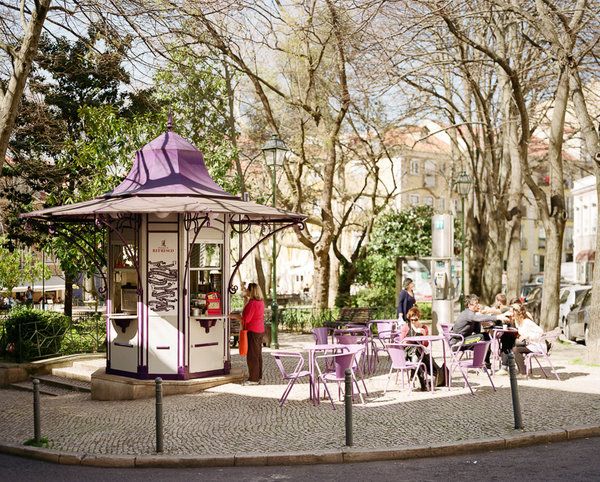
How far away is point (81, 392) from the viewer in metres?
15.3

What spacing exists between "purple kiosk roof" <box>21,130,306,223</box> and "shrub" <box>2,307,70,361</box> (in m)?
2.94

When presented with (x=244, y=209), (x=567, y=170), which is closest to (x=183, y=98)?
(x=244, y=209)

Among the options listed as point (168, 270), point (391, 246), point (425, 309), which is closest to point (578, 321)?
point (425, 309)

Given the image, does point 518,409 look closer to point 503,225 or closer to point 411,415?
point 411,415

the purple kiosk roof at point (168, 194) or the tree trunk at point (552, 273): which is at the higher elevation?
the purple kiosk roof at point (168, 194)

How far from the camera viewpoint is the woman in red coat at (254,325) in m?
14.6

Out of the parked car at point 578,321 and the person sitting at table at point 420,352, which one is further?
the parked car at point 578,321

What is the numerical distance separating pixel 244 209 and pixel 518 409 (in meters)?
5.50

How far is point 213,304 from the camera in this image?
47.7ft

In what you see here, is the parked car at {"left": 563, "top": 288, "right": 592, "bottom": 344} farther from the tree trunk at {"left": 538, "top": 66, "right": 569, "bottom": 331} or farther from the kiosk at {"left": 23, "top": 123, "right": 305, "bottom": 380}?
the kiosk at {"left": 23, "top": 123, "right": 305, "bottom": 380}

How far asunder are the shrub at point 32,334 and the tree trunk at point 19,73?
506 centimetres

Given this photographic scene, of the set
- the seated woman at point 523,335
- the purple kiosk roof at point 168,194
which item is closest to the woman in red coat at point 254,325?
the purple kiosk roof at point 168,194

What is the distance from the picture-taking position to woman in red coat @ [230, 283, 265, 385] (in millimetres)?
14555

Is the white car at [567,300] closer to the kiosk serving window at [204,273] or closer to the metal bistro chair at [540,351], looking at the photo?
the metal bistro chair at [540,351]
